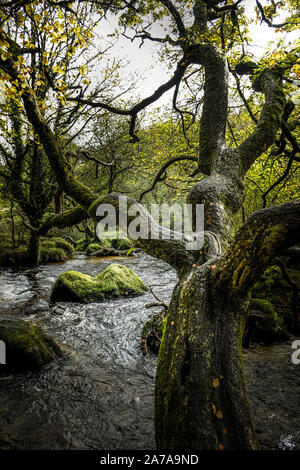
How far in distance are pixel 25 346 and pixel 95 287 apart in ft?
10.8

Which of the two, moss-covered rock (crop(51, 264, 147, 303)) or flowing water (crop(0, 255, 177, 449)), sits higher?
moss-covered rock (crop(51, 264, 147, 303))

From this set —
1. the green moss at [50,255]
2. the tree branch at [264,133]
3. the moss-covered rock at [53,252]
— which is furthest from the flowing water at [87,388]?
the moss-covered rock at [53,252]

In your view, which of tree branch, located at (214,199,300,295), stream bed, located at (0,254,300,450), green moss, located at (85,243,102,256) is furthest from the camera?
green moss, located at (85,243,102,256)

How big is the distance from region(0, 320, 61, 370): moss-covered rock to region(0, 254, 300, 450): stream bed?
0.53ft

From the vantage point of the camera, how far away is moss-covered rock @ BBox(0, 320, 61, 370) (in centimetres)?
338

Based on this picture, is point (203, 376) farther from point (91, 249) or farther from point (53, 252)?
point (91, 249)

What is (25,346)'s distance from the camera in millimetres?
3449

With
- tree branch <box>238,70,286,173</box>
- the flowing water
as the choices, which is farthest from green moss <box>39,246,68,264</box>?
tree branch <box>238,70,286,173</box>

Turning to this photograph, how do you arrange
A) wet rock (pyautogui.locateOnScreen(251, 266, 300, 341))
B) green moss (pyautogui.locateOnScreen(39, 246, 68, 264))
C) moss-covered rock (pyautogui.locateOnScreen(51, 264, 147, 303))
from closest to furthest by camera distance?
wet rock (pyautogui.locateOnScreen(251, 266, 300, 341))
moss-covered rock (pyautogui.locateOnScreen(51, 264, 147, 303))
green moss (pyautogui.locateOnScreen(39, 246, 68, 264))

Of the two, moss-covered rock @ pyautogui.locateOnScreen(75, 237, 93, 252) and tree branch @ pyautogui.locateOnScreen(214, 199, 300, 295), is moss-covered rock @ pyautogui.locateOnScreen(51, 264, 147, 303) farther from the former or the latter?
moss-covered rock @ pyautogui.locateOnScreen(75, 237, 93, 252)

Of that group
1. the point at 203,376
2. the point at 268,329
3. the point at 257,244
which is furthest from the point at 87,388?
the point at 268,329

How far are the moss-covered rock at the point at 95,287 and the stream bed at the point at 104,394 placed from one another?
3.34 ft

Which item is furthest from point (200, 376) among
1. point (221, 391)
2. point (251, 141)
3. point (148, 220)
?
point (251, 141)
